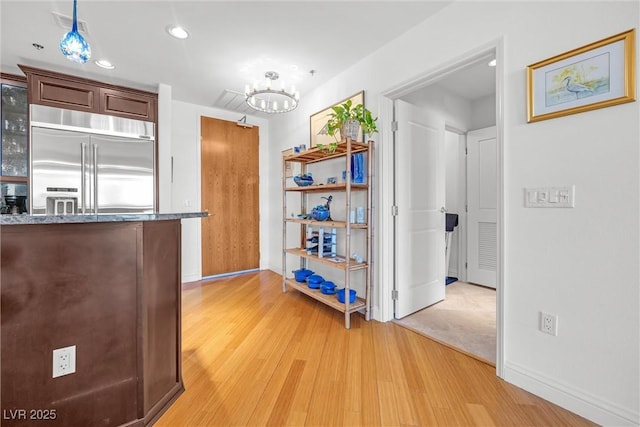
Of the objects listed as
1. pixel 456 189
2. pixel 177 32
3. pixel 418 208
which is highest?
pixel 177 32

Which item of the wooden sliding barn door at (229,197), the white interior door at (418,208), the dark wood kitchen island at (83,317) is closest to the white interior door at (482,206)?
the white interior door at (418,208)

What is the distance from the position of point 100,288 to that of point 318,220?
6.70ft

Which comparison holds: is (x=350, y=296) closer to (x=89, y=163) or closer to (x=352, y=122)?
(x=352, y=122)

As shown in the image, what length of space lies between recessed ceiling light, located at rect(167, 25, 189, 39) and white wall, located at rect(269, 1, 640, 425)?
7.23 feet

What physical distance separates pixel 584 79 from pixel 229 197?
4.02 meters

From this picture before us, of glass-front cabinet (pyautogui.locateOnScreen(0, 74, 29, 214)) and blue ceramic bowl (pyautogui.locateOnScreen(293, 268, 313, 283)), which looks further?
blue ceramic bowl (pyautogui.locateOnScreen(293, 268, 313, 283))

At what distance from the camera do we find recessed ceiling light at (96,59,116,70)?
281cm

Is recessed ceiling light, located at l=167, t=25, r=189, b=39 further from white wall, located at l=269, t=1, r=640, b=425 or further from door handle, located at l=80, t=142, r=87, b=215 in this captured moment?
white wall, located at l=269, t=1, r=640, b=425

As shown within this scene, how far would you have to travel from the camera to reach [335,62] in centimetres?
284

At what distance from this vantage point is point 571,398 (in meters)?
1.45

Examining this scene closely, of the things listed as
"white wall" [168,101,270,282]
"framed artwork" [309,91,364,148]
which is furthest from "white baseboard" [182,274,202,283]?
"framed artwork" [309,91,364,148]

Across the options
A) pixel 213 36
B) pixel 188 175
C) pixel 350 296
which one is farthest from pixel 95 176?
pixel 350 296

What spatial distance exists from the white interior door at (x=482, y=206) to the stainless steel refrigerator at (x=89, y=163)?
13.8 feet

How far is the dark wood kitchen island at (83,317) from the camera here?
1.05 meters
